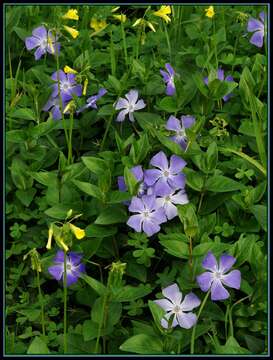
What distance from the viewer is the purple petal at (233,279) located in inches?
71.8

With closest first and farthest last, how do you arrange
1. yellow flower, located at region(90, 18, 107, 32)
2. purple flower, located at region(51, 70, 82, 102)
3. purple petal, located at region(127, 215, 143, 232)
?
purple petal, located at region(127, 215, 143, 232)
purple flower, located at region(51, 70, 82, 102)
yellow flower, located at region(90, 18, 107, 32)

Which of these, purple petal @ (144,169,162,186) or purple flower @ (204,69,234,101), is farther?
purple flower @ (204,69,234,101)

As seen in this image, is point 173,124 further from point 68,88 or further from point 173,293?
point 173,293

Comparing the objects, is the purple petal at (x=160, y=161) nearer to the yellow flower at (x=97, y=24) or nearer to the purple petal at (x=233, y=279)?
the purple petal at (x=233, y=279)

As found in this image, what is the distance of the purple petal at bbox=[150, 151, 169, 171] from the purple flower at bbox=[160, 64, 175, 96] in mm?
368

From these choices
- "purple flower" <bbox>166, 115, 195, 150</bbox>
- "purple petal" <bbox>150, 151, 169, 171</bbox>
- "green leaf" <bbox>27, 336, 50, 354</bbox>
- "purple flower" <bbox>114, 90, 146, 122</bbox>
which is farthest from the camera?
"purple flower" <bbox>114, 90, 146, 122</bbox>

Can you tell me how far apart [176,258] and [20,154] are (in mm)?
628

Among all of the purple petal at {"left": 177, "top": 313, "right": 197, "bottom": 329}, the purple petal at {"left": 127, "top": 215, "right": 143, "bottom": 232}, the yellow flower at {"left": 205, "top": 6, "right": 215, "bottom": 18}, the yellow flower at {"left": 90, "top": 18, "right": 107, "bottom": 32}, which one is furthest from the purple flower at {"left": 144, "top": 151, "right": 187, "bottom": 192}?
the yellow flower at {"left": 90, "top": 18, "right": 107, "bottom": 32}

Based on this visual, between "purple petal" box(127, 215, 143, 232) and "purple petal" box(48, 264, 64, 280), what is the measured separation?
0.72 ft

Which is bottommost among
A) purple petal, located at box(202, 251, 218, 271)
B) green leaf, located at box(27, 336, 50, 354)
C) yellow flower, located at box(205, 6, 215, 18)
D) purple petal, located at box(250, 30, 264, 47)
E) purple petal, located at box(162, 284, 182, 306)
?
green leaf, located at box(27, 336, 50, 354)

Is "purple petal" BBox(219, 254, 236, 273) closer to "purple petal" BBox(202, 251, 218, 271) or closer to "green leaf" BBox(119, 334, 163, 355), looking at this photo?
"purple petal" BBox(202, 251, 218, 271)

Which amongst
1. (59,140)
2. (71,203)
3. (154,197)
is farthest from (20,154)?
(154,197)

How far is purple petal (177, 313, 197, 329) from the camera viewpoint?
1.79 metres

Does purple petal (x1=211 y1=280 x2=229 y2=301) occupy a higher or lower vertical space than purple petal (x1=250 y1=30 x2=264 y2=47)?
lower
